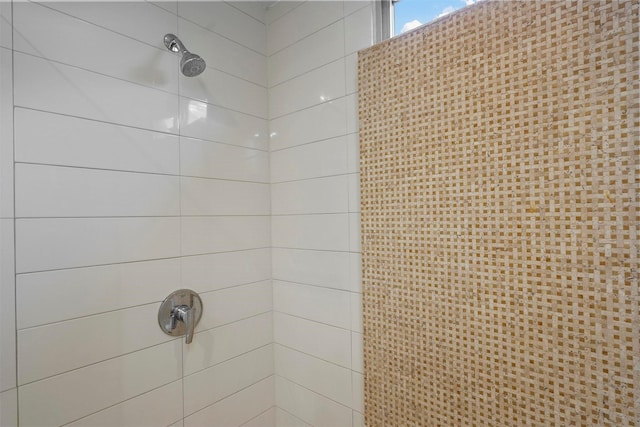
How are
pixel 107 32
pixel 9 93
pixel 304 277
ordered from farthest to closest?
pixel 304 277
pixel 107 32
pixel 9 93

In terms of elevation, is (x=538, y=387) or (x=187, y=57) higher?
(x=187, y=57)

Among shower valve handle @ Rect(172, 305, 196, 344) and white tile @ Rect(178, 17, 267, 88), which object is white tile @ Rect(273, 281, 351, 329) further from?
white tile @ Rect(178, 17, 267, 88)

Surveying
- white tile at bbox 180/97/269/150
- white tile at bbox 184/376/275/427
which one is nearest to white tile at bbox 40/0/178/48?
white tile at bbox 180/97/269/150

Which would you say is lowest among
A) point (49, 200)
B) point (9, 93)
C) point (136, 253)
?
point (136, 253)

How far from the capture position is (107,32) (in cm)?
106

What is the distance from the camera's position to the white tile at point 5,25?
0.87m

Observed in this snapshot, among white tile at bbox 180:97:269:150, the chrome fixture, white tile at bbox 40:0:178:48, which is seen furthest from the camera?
white tile at bbox 180:97:269:150

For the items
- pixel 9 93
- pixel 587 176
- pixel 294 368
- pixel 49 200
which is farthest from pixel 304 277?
pixel 9 93

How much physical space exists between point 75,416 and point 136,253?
527mm

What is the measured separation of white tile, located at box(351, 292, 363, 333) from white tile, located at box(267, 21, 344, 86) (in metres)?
1.00

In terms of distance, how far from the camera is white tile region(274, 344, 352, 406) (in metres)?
1.29

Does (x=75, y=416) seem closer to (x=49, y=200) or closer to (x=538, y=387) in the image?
(x=49, y=200)

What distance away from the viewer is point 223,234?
54.4 inches

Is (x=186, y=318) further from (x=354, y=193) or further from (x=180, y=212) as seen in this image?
(x=354, y=193)
